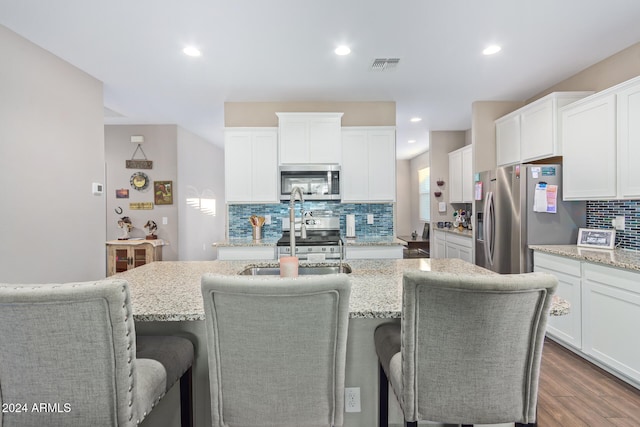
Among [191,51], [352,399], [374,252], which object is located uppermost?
[191,51]

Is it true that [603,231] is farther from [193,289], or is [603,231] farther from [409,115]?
[193,289]

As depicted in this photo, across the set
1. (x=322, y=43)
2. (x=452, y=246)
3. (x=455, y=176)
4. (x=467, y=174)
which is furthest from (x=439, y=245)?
(x=322, y=43)

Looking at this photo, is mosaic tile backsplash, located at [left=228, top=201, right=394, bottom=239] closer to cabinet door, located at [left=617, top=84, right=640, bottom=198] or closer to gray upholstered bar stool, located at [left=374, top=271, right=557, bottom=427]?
cabinet door, located at [left=617, top=84, right=640, bottom=198]

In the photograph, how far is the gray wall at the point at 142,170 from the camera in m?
5.22

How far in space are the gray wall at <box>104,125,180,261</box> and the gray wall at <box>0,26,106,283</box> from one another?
5.94 ft

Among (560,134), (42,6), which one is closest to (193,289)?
(42,6)

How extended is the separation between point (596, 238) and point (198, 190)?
Answer: 19.2 ft

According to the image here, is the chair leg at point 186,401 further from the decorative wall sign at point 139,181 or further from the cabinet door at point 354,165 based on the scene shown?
the decorative wall sign at point 139,181

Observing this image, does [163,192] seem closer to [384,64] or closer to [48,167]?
[48,167]

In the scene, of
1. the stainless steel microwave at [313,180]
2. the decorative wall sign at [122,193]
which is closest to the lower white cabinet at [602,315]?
the stainless steel microwave at [313,180]

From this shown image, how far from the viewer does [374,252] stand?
12.5 ft

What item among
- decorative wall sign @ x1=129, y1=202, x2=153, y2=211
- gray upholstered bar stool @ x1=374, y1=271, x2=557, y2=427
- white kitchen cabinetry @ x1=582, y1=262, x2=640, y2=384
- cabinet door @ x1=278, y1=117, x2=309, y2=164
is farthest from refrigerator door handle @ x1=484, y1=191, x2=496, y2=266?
decorative wall sign @ x1=129, y1=202, x2=153, y2=211

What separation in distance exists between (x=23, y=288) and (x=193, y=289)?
2.26 ft

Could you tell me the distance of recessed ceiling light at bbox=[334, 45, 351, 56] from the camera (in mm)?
2700
